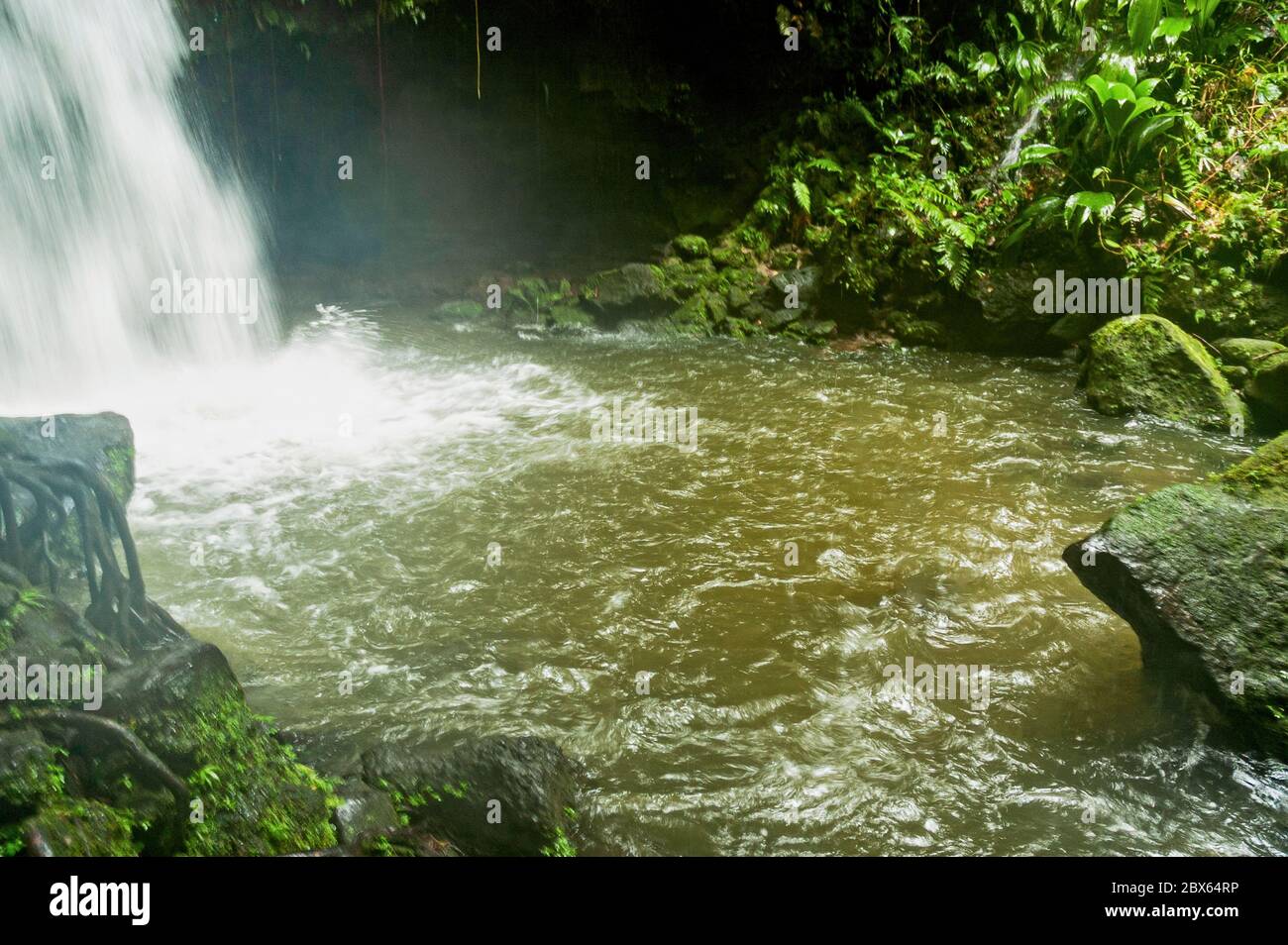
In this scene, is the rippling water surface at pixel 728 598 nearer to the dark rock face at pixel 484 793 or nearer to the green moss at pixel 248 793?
the dark rock face at pixel 484 793

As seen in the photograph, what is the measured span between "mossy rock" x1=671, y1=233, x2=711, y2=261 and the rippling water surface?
4346 millimetres

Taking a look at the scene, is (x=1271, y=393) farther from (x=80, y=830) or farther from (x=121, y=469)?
(x=121, y=469)

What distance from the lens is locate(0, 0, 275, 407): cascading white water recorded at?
8688mm

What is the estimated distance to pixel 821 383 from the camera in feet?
30.2

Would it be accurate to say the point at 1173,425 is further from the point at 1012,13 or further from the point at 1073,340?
the point at 1012,13

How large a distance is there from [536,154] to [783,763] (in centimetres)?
1299

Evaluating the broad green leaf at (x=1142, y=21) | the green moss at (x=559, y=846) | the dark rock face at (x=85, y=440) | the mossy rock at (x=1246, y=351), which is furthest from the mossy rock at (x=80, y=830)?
the broad green leaf at (x=1142, y=21)

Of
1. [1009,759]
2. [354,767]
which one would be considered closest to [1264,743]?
[1009,759]

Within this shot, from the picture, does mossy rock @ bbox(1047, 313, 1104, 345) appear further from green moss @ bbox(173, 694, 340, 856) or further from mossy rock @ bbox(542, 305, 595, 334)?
green moss @ bbox(173, 694, 340, 856)

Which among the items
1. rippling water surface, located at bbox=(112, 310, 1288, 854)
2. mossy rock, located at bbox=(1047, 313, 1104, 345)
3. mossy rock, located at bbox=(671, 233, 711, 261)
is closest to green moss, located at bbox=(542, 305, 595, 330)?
mossy rock, located at bbox=(671, 233, 711, 261)

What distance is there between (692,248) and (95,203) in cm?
788

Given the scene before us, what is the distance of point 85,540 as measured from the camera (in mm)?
3154

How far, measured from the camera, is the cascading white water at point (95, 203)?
8.69 meters

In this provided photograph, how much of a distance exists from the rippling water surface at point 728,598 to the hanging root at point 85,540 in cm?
80
